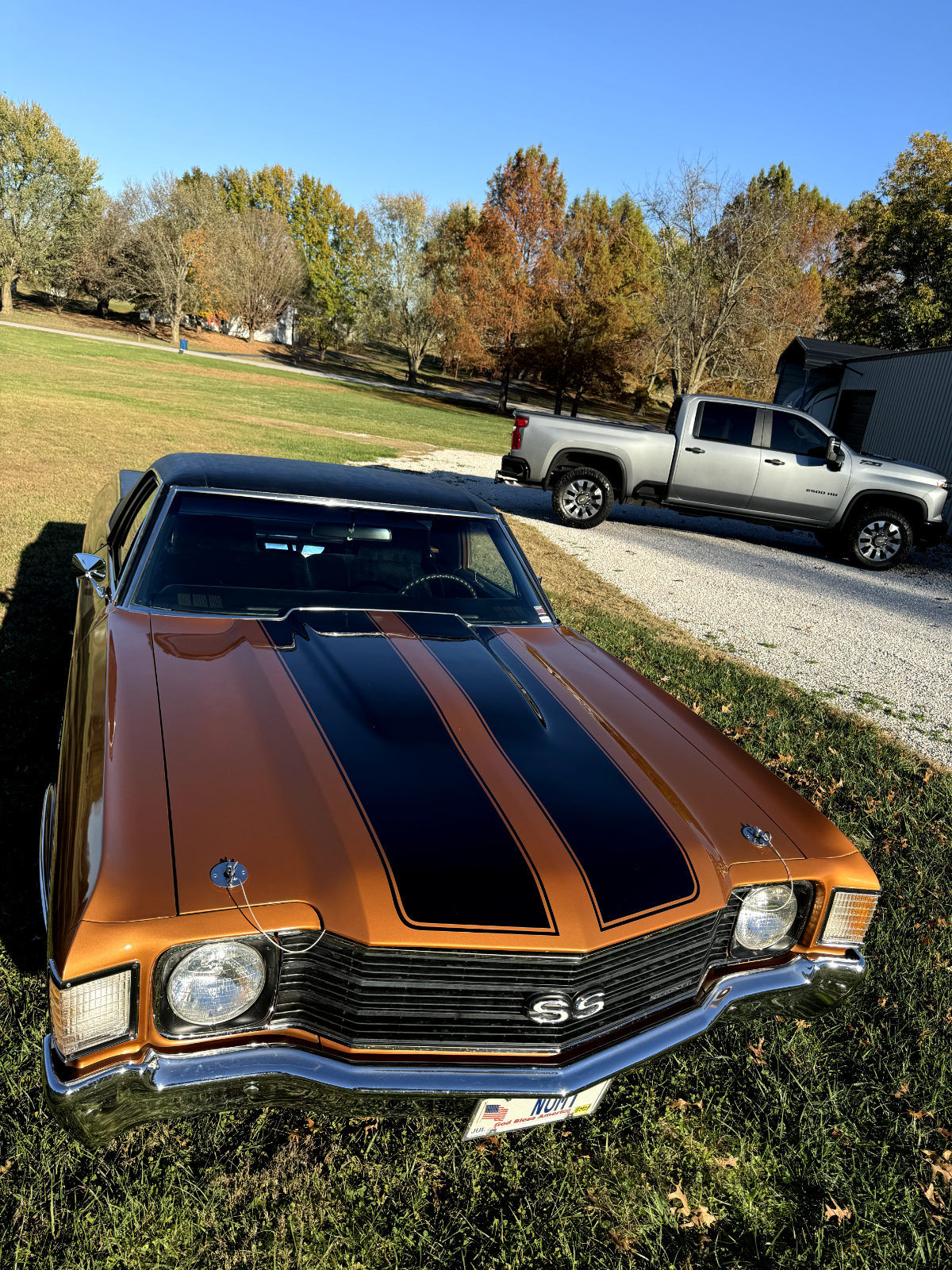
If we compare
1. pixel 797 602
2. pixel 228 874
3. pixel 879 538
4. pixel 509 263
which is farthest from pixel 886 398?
pixel 509 263

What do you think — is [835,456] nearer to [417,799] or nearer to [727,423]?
[727,423]

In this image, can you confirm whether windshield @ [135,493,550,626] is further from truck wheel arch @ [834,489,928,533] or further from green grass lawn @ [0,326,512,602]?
truck wheel arch @ [834,489,928,533]

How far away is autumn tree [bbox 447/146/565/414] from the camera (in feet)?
114

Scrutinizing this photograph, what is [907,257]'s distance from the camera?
27469 mm

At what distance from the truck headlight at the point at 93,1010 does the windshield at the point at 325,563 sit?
1.50 meters

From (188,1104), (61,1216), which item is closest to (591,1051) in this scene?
(188,1104)

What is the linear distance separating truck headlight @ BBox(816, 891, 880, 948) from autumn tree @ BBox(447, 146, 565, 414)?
117 ft

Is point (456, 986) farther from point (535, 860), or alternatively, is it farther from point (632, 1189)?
point (632, 1189)

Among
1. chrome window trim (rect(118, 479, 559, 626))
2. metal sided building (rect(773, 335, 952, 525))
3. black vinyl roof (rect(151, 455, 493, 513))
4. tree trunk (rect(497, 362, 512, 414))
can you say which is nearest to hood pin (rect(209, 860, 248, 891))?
chrome window trim (rect(118, 479, 559, 626))

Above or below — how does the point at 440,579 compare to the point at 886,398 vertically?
below

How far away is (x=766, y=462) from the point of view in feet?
35.0

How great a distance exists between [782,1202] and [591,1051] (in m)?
0.88

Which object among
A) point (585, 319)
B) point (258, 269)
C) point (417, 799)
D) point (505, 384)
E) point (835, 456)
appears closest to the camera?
point (417, 799)

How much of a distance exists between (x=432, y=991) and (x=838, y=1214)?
140cm
